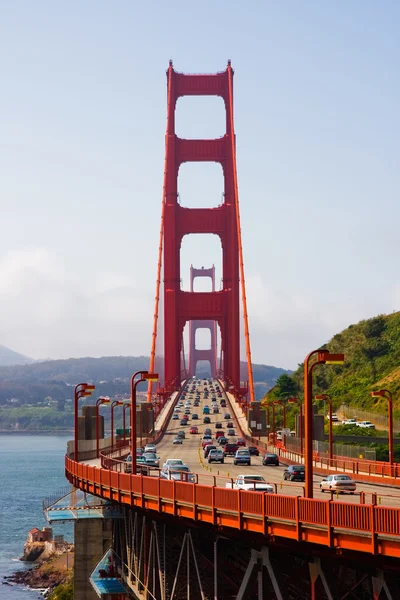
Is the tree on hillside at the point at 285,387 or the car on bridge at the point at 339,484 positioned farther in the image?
the tree on hillside at the point at 285,387

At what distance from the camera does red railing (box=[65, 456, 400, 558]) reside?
23.4 metres

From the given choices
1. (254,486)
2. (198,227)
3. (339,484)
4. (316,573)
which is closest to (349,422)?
(198,227)

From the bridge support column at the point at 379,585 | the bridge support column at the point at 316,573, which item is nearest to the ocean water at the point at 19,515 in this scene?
the bridge support column at the point at 316,573

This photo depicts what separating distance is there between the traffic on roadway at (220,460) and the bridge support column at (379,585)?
8083 millimetres

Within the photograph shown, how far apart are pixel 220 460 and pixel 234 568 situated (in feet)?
120

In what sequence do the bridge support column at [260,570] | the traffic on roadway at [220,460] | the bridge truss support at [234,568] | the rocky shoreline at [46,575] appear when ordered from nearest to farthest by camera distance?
the bridge truss support at [234,568], the bridge support column at [260,570], the traffic on roadway at [220,460], the rocky shoreline at [46,575]

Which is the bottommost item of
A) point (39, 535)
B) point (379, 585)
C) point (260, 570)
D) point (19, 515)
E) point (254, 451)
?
point (39, 535)

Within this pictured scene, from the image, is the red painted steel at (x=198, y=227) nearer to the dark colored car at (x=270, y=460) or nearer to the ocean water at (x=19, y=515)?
the ocean water at (x=19, y=515)

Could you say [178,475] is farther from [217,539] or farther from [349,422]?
[349,422]

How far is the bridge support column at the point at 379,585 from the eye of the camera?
23.8 metres

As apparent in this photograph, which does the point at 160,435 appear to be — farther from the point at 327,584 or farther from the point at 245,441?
the point at 327,584

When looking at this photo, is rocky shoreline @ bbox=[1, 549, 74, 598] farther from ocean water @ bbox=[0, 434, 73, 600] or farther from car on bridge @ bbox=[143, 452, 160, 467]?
car on bridge @ bbox=[143, 452, 160, 467]

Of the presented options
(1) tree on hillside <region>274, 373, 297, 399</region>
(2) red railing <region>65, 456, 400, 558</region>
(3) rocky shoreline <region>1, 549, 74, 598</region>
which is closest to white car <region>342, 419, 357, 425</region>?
(3) rocky shoreline <region>1, 549, 74, 598</region>

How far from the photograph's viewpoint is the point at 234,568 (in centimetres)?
3284
